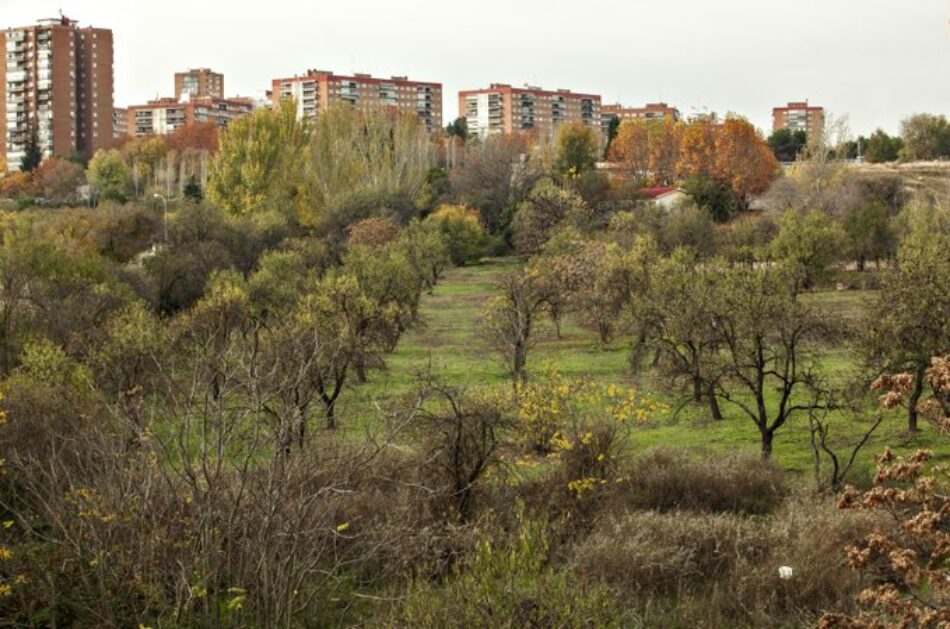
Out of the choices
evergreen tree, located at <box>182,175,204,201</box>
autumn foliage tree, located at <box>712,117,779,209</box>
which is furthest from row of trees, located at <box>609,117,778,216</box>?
evergreen tree, located at <box>182,175,204,201</box>

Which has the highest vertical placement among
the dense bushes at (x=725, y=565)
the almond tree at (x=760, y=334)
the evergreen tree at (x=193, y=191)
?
the evergreen tree at (x=193, y=191)

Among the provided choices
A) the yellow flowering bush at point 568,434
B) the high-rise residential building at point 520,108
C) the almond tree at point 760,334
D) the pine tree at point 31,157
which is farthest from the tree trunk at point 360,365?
the high-rise residential building at point 520,108

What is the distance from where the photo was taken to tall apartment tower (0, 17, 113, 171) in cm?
11912

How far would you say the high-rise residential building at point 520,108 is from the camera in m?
159

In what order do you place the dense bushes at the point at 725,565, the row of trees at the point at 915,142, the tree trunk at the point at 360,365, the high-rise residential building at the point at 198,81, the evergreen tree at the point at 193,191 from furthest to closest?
1. the high-rise residential building at the point at 198,81
2. the row of trees at the point at 915,142
3. the evergreen tree at the point at 193,191
4. the tree trunk at the point at 360,365
5. the dense bushes at the point at 725,565

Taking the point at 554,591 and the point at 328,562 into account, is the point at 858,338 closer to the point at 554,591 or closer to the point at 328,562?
the point at 328,562

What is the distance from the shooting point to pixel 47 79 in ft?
391

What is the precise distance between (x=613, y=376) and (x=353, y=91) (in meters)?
121

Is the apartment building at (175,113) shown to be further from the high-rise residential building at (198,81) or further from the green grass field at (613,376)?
the green grass field at (613,376)

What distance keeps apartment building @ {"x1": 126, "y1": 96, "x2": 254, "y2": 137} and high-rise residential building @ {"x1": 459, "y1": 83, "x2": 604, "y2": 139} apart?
103 ft

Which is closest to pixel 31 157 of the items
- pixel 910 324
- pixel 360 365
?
pixel 360 365

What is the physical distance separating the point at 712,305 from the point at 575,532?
942 centimetres

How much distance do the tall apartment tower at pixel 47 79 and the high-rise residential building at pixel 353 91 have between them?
26.2 meters

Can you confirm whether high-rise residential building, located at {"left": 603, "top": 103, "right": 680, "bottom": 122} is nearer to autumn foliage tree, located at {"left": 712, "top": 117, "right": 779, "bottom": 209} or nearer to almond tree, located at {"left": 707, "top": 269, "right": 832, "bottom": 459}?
autumn foliage tree, located at {"left": 712, "top": 117, "right": 779, "bottom": 209}
